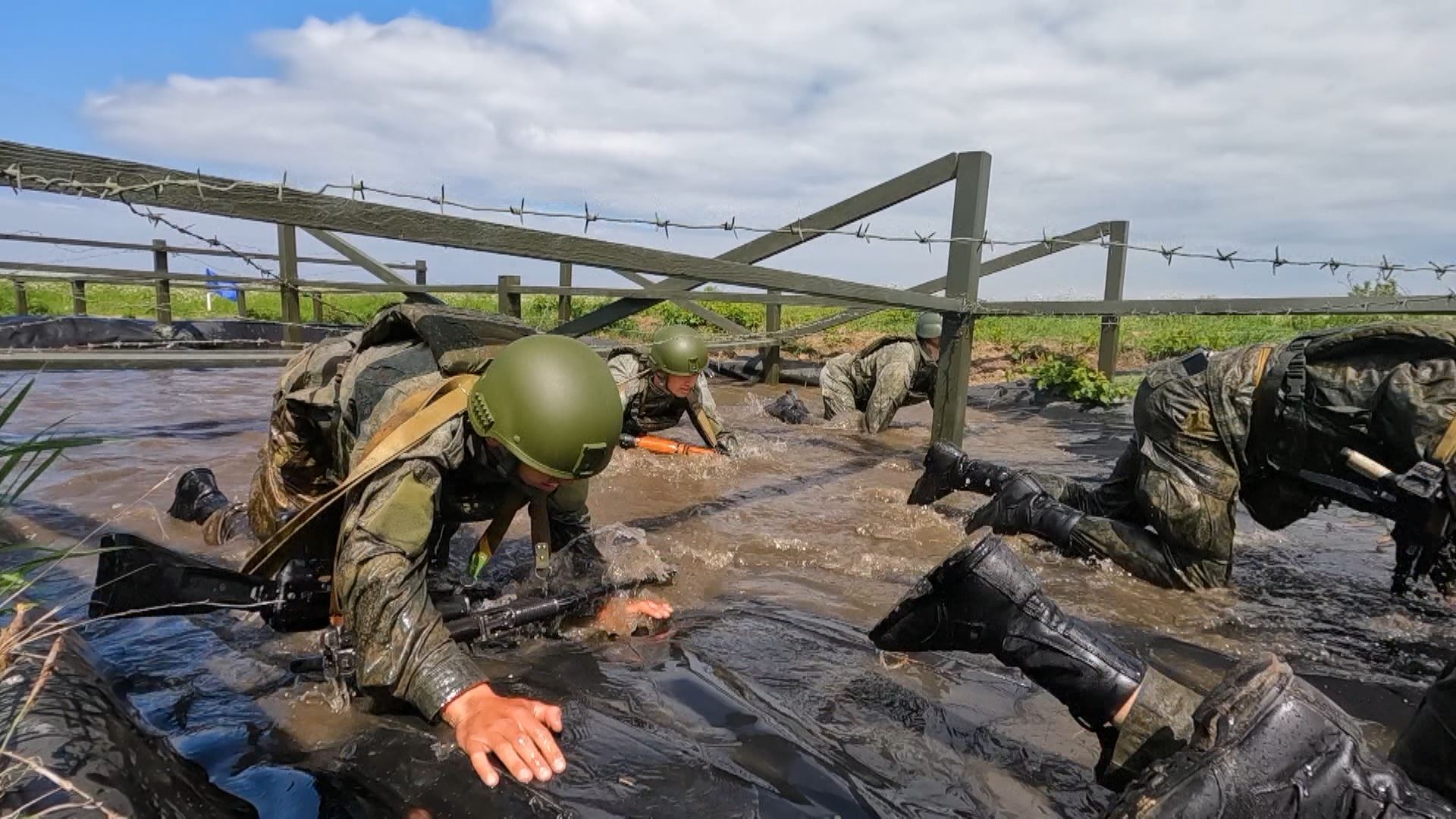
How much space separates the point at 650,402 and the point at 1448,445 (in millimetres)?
4882

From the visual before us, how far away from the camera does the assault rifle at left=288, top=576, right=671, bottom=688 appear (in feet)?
8.05

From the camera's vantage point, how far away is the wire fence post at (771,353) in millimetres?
11617

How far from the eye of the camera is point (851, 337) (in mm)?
15805

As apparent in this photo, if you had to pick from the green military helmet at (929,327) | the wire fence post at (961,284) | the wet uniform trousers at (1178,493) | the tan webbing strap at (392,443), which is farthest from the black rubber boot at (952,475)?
the green military helmet at (929,327)

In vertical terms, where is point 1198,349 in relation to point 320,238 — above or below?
below

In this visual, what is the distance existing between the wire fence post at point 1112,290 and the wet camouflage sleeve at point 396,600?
8.51 m

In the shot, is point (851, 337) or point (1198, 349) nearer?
point (1198, 349)

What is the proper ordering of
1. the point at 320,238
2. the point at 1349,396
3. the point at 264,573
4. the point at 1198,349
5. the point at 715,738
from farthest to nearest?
1. the point at 320,238
2. the point at 1198,349
3. the point at 1349,396
4. the point at 264,573
5. the point at 715,738

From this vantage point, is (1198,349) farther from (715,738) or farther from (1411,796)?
(715,738)

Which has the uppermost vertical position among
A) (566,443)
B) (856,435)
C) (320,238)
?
(320,238)

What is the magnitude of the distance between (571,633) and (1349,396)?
3.20 m

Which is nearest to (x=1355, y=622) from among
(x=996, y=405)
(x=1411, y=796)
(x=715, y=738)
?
(x=1411, y=796)

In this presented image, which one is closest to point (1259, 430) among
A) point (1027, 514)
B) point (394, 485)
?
point (1027, 514)

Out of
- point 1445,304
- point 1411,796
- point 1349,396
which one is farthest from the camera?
point 1445,304
